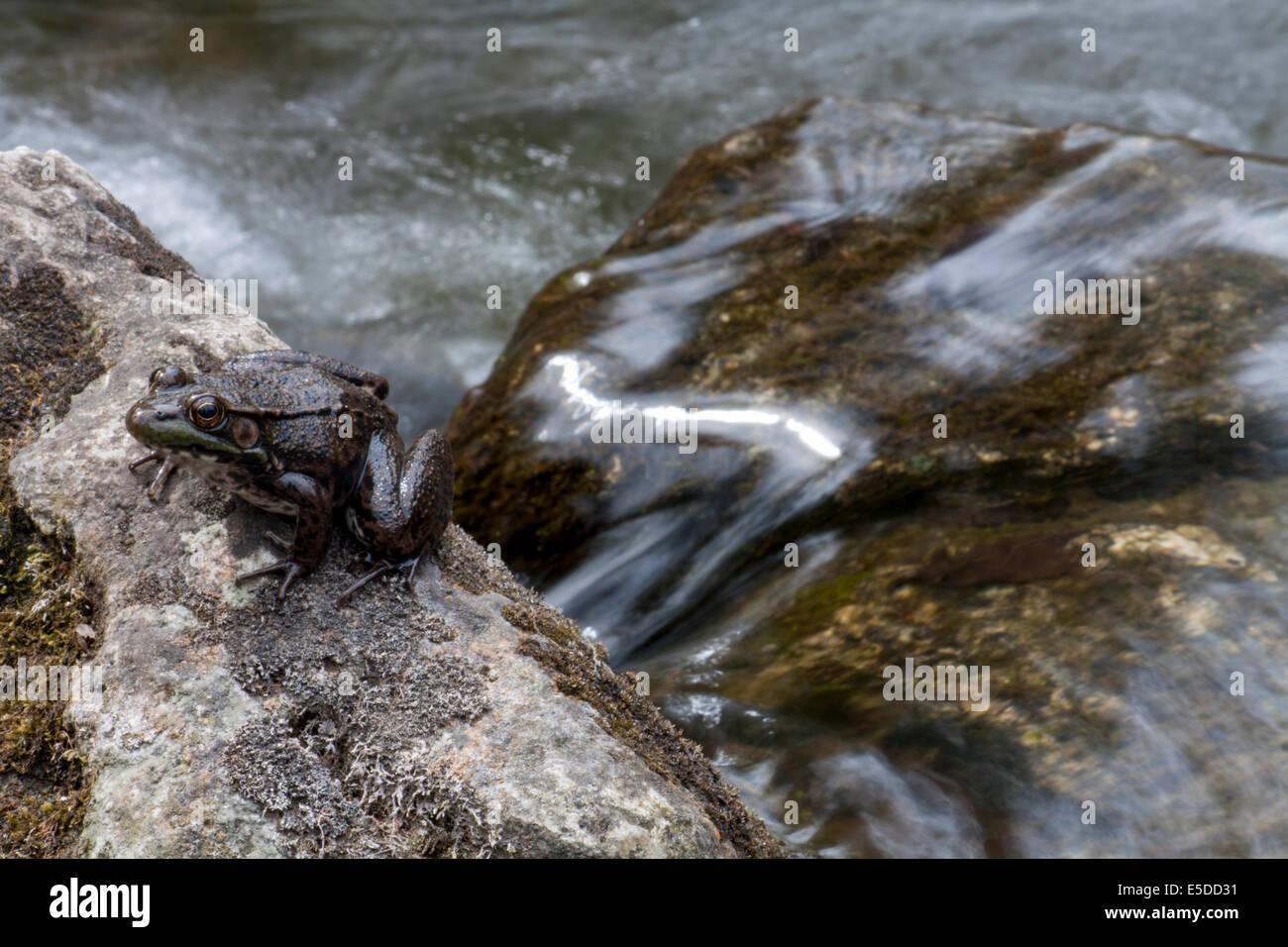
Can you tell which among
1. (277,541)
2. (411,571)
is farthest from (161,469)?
(411,571)

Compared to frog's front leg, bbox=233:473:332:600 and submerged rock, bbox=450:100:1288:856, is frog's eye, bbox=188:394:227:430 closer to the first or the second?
frog's front leg, bbox=233:473:332:600

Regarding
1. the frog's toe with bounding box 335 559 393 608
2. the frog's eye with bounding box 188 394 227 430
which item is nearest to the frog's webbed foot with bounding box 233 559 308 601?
the frog's toe with bounding box 335 559 393 608

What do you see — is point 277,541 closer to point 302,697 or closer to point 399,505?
point 399,505

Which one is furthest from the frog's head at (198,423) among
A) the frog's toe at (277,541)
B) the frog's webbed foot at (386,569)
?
the frog's webbed foot at (386,569)
